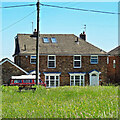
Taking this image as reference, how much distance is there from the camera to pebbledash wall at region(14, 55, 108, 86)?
38.4 m

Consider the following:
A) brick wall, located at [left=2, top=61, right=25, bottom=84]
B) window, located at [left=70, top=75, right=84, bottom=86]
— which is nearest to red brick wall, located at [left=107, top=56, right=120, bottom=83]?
window, located at [left=70, top=75, right=84, bottom=86]

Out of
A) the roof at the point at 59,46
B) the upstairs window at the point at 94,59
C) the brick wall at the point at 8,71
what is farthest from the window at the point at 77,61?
the brick wall at the point at 8,71

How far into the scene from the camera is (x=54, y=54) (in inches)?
1542

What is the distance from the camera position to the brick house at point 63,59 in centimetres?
3881

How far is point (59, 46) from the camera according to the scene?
40.7m

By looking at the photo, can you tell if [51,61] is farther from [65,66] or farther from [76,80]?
[76,80]

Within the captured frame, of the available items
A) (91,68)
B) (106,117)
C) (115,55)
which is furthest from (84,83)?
(106,117)

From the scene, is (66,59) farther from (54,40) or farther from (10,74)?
(10,74)

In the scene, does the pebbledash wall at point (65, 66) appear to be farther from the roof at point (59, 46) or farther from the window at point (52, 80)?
the roof at point (59, 46)

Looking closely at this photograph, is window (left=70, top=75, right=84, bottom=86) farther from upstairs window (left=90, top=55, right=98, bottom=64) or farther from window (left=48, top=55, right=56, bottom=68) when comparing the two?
window (left=48, top=55, right=56, bottom=68)

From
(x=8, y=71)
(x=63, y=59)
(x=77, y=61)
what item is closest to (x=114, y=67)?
(x=77, y=61)

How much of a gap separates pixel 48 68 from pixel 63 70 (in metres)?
2.17

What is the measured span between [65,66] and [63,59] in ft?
3.42

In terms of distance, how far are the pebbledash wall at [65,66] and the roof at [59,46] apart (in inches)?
28.9
